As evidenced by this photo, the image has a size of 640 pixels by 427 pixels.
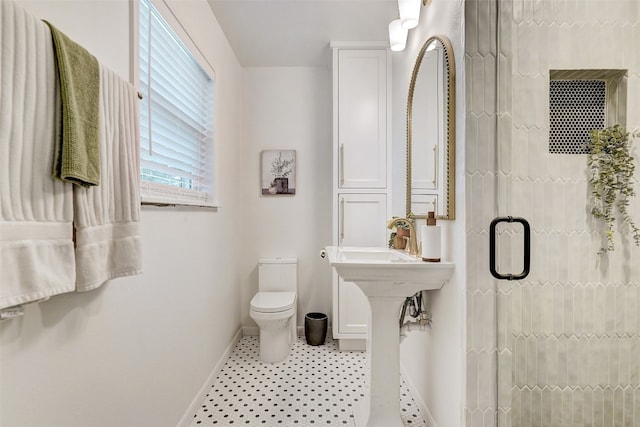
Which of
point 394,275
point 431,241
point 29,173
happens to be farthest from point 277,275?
point 29,173

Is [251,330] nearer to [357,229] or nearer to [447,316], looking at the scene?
[357,229]

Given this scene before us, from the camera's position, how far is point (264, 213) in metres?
3.07

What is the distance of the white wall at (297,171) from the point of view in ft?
10.0

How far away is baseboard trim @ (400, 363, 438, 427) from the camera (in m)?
1.67

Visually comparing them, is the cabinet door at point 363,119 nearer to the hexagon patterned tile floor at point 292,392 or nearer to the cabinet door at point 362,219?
the cabinet door at point 362,219

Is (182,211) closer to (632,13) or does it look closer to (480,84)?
(480,84)

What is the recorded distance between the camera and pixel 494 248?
1171mm

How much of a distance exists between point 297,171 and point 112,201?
84.6 inches

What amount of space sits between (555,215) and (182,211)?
1666 millimetres

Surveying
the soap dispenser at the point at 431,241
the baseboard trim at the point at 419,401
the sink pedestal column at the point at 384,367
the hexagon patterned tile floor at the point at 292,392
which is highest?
the soap dispenser at the point at 431,241

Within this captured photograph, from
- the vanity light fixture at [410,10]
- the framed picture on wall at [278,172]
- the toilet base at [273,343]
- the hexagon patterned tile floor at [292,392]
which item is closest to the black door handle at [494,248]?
the hexagon patterned tile floor at [292,392]

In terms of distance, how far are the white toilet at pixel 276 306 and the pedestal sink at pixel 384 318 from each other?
936 mm

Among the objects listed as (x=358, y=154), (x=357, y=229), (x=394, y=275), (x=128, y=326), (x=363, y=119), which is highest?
(x=363, y=119)

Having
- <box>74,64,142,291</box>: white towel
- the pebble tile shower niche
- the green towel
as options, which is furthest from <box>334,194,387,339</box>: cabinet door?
the green towel
